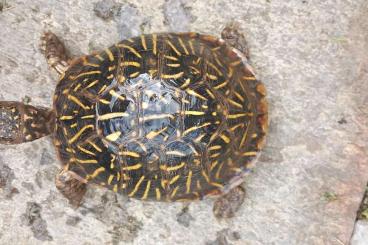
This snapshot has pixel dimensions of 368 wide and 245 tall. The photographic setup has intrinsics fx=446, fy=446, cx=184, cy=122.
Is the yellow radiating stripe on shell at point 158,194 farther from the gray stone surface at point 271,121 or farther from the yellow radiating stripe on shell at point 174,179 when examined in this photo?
the gray stone surface at point 271,121

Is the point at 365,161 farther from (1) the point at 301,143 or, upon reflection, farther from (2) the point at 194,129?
(2) the point at 194,129

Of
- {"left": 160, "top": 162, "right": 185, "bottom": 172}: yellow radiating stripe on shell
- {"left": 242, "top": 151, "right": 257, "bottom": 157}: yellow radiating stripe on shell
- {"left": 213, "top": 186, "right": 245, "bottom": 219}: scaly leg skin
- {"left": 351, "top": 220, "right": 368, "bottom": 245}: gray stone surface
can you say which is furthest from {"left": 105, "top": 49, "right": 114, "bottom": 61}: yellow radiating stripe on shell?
{"left": 351, "top": 220, "right": 368, "bottom": 245}: gray stone surface

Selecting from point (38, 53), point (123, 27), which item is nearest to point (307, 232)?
point (123, 27)

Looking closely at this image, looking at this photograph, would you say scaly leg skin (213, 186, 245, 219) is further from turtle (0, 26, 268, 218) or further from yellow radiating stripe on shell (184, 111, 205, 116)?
yellow radiating stripe on shell (184, 111, 205, 116)

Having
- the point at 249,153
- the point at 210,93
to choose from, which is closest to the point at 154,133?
the point at 210,93

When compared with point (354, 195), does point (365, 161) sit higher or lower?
higher

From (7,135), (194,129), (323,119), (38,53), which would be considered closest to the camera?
(194,129)
